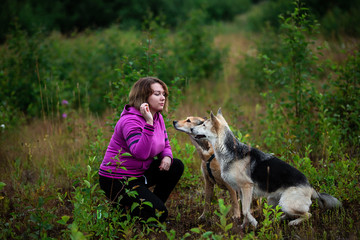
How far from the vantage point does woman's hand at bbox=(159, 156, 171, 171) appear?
12.9 ft

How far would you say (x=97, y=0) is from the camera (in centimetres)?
2419

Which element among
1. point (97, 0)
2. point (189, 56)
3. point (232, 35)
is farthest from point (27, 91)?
point (97, 0)

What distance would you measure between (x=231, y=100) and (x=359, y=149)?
4222 millimetres

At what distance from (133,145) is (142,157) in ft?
0.65

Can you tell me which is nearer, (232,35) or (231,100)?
(231,100)

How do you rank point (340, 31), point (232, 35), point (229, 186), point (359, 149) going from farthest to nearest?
point (232, 35) → point (340, 31) → point (359, 149) → point (229, 186)

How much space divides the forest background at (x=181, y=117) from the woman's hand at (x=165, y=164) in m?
0.73

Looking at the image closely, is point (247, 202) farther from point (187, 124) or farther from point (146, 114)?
point (146, 114)

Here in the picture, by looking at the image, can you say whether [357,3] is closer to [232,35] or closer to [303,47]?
[232,35]

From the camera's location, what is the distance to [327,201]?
371 centimetres

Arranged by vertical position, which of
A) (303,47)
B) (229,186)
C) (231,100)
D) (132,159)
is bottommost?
(231,100)

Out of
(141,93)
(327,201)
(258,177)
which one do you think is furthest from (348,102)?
(141,93)

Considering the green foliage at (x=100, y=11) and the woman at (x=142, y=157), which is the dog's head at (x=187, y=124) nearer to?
the woman at (x=142, y=157)

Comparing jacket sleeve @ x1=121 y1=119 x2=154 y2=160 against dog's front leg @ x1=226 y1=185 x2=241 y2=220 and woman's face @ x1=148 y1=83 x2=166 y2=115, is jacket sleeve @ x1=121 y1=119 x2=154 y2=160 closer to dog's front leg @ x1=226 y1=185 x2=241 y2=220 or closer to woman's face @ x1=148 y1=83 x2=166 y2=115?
woman's face @ x1=148 y1=83 x2=166 y2=115
